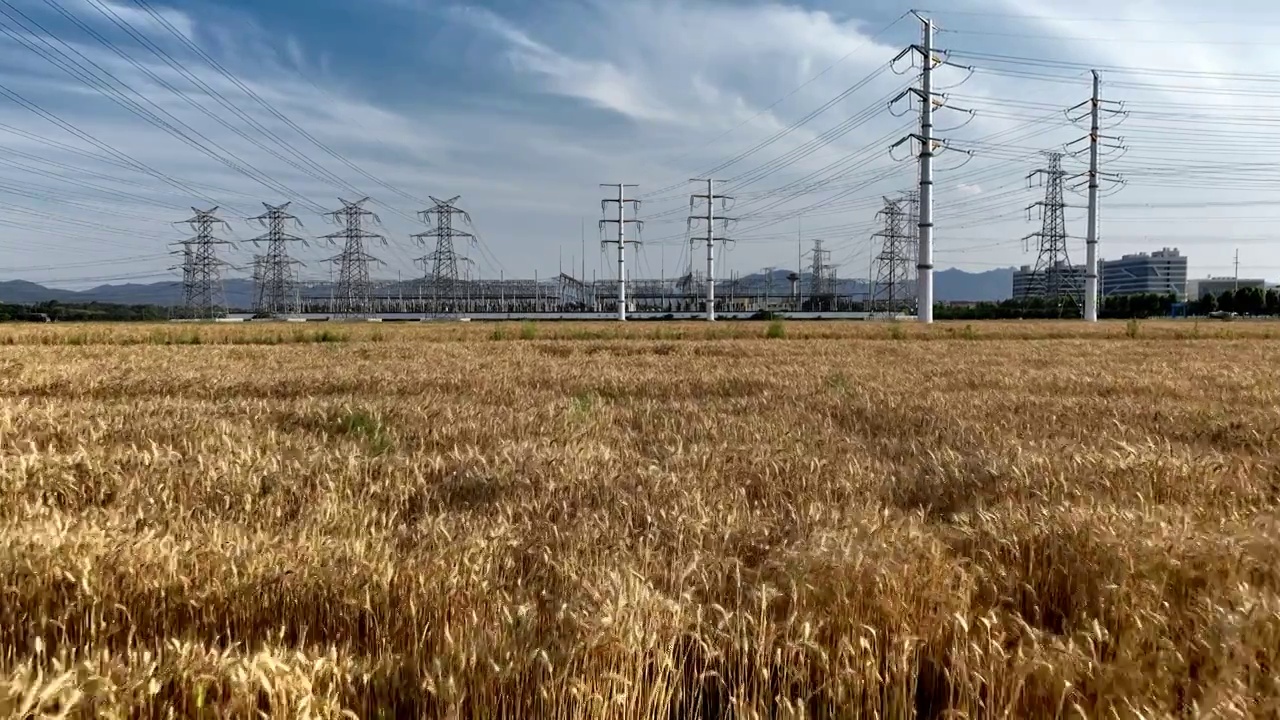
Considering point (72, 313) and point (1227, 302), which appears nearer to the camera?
point (72, 313)

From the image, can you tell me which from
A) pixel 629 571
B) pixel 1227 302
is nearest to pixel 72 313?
pixel 629 571

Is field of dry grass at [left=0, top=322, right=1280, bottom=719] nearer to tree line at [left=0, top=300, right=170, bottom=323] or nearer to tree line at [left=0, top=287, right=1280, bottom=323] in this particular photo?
tree line at [left=0, top=287, right=1280, bottom=323]

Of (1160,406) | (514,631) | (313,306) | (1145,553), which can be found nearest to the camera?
(514,631)

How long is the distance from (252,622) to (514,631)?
1205 mm

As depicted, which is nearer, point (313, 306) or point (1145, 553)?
point (1145, 553)

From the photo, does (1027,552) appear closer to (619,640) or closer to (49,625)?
(619,640)

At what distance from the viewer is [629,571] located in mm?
3014

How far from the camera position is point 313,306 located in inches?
6929

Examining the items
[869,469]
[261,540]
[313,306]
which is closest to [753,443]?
[869,469]

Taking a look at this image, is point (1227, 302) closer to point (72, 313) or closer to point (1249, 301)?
point (1249, 301)

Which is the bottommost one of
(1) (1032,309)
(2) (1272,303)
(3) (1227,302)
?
(1) (1032,309)

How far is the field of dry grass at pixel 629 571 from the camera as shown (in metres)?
2.26

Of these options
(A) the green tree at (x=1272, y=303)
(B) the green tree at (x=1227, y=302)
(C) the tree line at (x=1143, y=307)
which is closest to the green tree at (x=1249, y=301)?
(C) the tree line at (x=1143, y=307)

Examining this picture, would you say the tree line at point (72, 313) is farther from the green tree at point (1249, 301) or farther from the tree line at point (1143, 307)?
the green tree at point (1249, 301)
